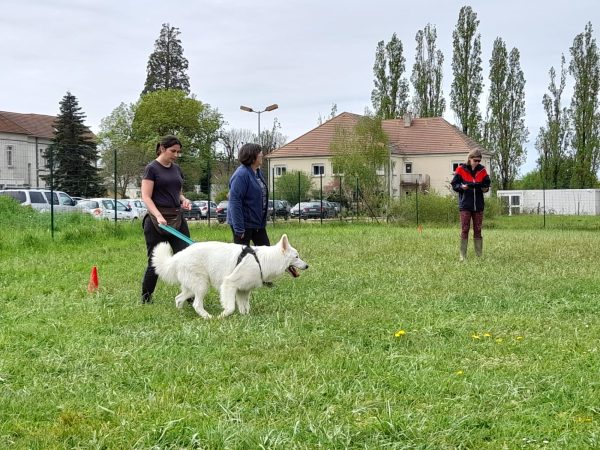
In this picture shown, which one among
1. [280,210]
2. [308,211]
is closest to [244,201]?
[280,210]

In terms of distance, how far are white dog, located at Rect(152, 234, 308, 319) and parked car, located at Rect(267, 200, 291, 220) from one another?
705 inches

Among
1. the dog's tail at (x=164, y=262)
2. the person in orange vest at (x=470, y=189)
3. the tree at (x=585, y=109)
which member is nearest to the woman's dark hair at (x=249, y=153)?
the dog's tail at (x=164, y=262)

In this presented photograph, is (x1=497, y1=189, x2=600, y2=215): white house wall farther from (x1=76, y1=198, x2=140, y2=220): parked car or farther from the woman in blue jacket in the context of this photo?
the woman in blue jacket

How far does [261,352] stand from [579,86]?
4874cm

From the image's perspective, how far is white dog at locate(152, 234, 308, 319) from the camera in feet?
20.5

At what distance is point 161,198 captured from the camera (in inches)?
278

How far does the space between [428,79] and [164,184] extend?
2015 inches

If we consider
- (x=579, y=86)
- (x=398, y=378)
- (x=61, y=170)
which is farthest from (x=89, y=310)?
(x=579, y=86)

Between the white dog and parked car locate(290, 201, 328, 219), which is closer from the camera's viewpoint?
the white dog

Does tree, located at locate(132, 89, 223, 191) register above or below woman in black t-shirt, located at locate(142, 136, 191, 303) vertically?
above

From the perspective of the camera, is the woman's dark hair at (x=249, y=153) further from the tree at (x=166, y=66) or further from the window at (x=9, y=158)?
the tree at (x=166, y=66)

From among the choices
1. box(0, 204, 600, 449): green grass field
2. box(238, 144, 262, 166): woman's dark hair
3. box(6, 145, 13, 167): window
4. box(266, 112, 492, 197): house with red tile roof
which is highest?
box(266, 112, 492, 197): house with red tile roof

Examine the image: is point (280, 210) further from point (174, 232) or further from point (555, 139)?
point (555, 139)

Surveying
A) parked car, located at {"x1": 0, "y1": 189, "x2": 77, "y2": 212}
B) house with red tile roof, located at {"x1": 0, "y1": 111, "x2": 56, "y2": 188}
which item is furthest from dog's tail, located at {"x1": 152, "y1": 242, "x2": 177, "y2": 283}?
parked car, located at {"x1": 0, "y1": 189, "x2": 77, "y2": 212}
